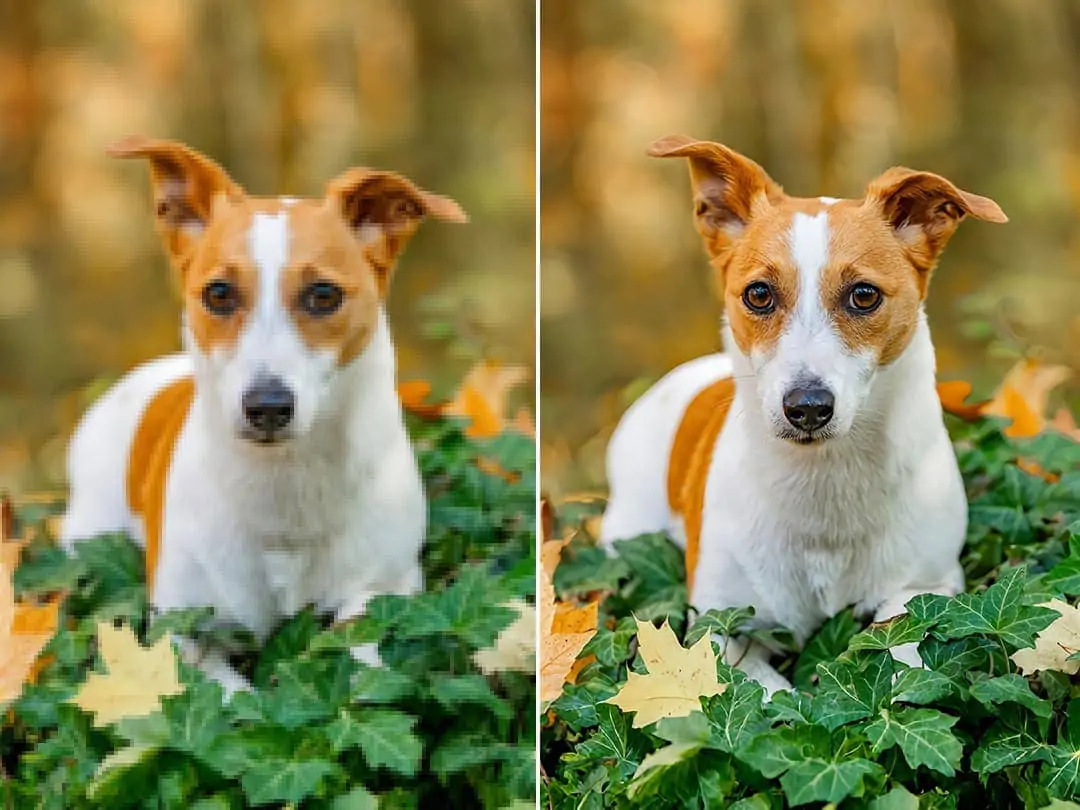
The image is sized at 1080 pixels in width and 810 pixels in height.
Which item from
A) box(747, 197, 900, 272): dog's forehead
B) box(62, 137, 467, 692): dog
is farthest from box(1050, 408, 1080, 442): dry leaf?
box(62, 137, 467, 692): dog

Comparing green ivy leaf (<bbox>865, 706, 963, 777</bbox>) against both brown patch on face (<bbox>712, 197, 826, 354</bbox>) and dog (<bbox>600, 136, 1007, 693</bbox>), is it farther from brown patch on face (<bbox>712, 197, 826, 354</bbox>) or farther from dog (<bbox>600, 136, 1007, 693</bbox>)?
brown patch on face (<bbox>712, 197, 826, 354</bbox>)

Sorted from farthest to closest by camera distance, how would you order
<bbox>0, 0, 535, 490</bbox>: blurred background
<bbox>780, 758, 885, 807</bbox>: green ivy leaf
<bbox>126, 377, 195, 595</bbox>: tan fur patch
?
<bbox>0, 0, 535, 490</bbox>: blurred background, <bbox>126, 377, 195, 595</bbox>: tan fur patch, <bbox>780, 758, 885, 807</bbox>: green ivy leaf

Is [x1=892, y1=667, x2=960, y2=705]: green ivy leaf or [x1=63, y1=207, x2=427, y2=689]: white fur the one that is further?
[x1=63, y1=207, x2=427, y2=689]: white fur

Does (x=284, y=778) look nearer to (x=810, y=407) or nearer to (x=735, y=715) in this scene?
(x=735, y=715)

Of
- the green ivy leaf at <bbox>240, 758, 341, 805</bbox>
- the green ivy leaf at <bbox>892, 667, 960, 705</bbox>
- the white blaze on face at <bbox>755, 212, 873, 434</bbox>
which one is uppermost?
the white blaze on face at <bbox>755, 212, 873, 434</bbox>

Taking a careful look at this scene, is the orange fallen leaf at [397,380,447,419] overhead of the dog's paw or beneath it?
overhead

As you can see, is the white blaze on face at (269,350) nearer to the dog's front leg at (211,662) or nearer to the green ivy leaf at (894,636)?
the dog's front leg at (211,662)

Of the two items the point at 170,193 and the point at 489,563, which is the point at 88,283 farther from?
the point at 489,563
